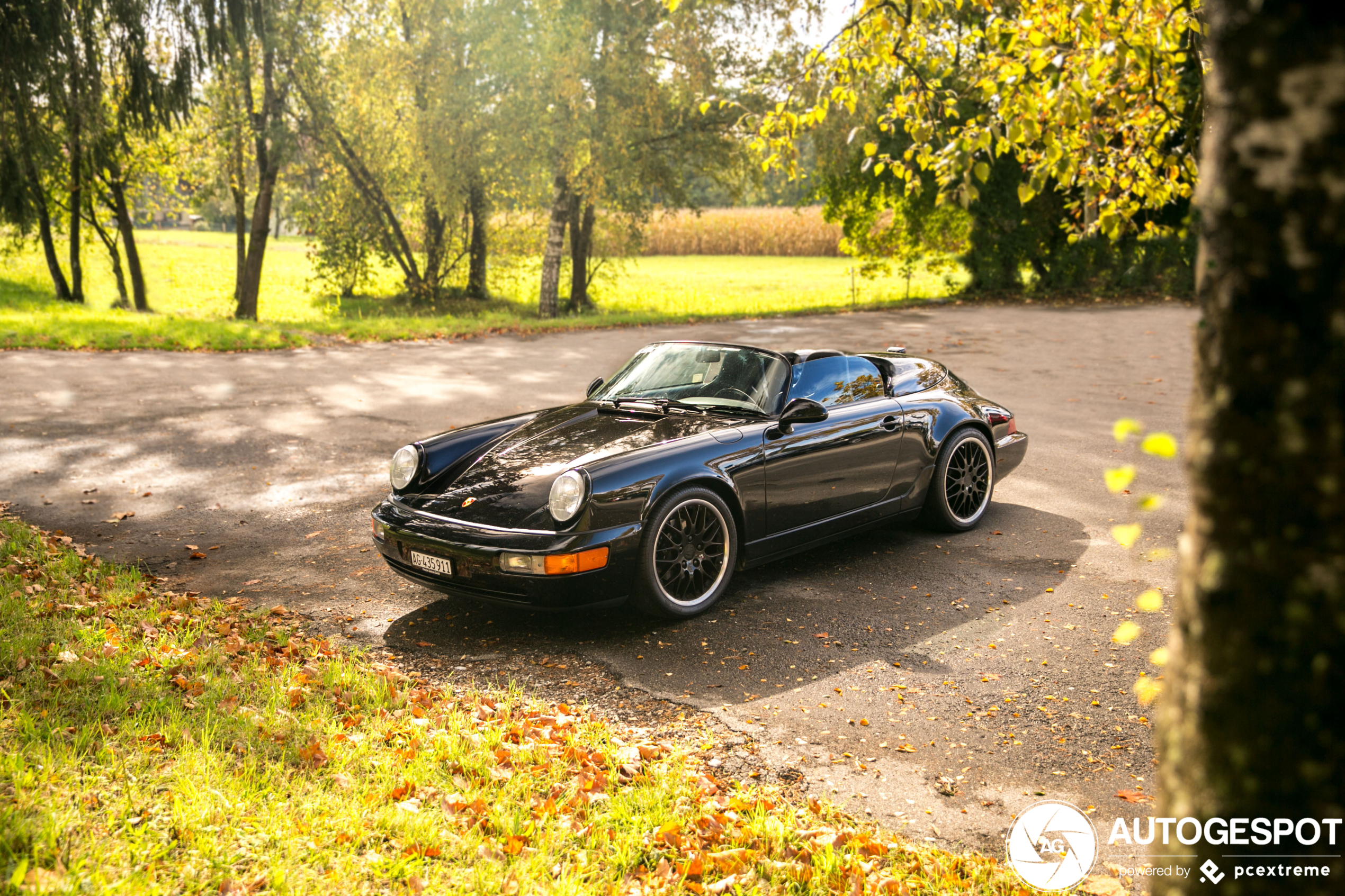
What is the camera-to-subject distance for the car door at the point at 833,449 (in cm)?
575

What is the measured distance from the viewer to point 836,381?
6414 millimetres

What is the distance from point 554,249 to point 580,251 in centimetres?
199

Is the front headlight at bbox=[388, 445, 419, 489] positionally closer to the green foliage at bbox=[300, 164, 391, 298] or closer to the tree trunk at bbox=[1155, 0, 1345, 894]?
the tree trunk at bbox=[1155, 0, 1345, 894]

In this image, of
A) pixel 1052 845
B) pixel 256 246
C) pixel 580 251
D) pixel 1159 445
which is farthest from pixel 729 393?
pixel 580 251

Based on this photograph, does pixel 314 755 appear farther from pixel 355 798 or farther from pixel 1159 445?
pixel 1159 445

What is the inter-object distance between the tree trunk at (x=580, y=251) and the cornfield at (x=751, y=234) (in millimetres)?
27585

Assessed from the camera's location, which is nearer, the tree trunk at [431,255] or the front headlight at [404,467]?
the front headlight at [404,467]

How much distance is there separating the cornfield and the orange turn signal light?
50472mm

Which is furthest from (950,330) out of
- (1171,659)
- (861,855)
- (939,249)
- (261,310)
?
(1171,659)

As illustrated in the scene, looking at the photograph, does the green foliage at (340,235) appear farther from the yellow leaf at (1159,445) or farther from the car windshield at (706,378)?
the yellow leaf at (1159,445)

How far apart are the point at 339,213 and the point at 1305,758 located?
90.0 ft

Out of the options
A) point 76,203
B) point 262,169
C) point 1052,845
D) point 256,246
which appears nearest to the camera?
point 1052,845

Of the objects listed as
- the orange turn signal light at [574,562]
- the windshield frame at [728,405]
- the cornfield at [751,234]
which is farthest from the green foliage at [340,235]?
the cornfield at [751,234]

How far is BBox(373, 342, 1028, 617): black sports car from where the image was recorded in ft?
16.4
